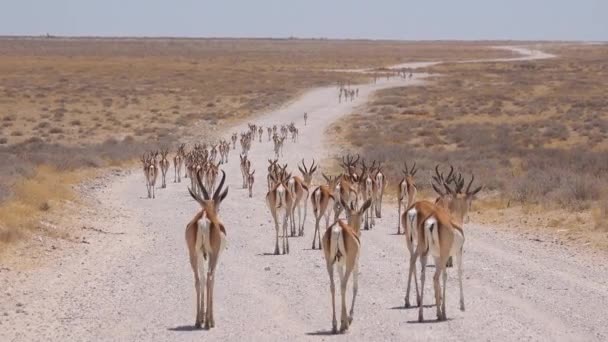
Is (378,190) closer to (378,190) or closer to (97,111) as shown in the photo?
(378,190)

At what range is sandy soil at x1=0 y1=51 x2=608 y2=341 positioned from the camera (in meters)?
10.8

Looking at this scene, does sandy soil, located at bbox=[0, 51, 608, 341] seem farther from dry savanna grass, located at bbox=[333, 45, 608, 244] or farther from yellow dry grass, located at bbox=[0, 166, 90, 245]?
dry savanna grass, located at bbox=[333, 45, 608, 244]

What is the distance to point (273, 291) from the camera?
12.9 m

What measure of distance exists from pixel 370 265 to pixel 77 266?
5313mm

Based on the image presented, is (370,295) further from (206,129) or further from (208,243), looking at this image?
(206,129)

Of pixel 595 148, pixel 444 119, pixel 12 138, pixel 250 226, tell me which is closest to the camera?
pixel 250 226

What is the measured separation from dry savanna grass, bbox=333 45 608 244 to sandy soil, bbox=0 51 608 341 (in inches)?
147

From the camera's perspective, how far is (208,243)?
10.7m

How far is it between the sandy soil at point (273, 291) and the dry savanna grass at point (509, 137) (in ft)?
12.3

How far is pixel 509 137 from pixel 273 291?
1266 inches

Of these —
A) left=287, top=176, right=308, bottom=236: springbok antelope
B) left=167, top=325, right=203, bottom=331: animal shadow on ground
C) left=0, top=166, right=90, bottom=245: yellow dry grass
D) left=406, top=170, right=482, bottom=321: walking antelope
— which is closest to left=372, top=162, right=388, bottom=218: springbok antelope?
left=287, top=176, right=308, bottom=236: springbok antelope

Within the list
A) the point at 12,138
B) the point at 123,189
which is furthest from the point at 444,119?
the point at 123,189

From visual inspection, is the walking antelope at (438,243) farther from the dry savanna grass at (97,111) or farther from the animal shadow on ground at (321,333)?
the dry savanna grass at (97,111)

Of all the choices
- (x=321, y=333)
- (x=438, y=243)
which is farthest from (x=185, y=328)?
(x=438, y=243)
